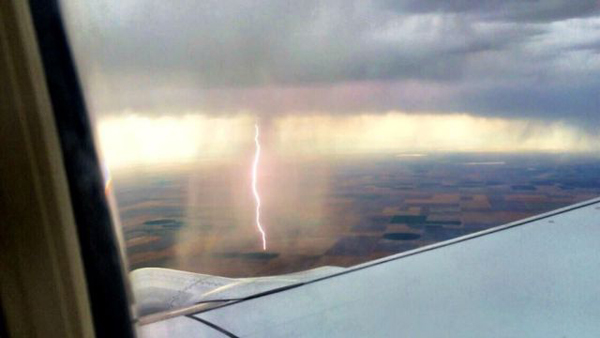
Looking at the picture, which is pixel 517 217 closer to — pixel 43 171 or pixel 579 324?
pixel 579 324

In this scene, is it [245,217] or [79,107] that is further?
[245,217]

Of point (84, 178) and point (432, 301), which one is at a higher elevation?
point (84, 178)

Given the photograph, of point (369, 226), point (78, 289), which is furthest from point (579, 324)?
point (78, 289)

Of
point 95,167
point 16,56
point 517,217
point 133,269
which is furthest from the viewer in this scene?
point 517,217

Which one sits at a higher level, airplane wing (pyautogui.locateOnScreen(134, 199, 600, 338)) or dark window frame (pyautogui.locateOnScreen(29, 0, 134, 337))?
dark window frame (pyautogui.locateOnScreen(29, 0, 134, 337))

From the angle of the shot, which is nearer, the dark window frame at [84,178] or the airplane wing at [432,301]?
the dark window frame at [84,178]

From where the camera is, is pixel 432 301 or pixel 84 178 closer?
pixel 84 178

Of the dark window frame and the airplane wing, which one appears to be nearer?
the dark window frame

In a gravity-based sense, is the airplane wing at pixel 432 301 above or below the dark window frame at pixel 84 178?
below
